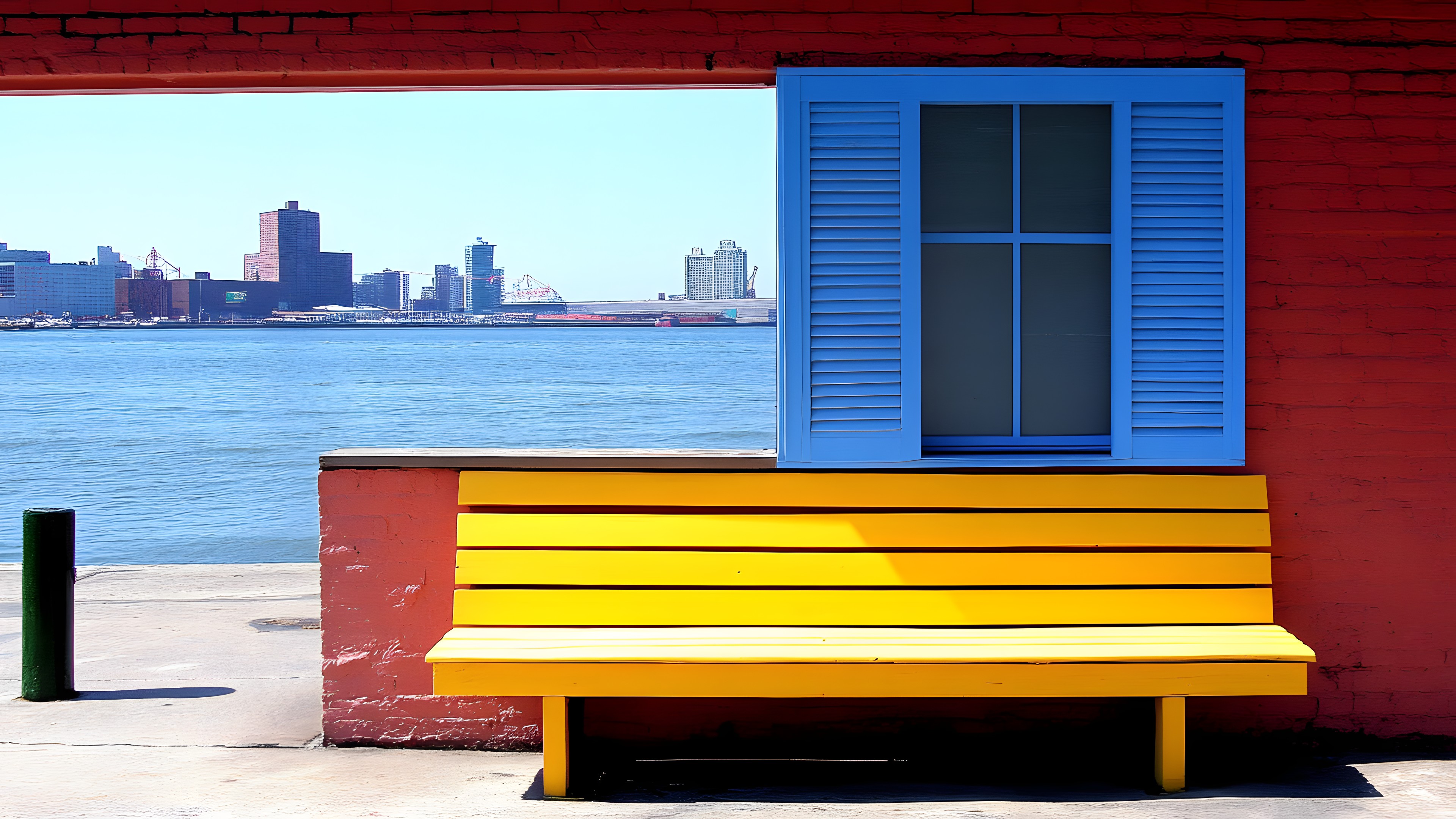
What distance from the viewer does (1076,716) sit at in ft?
13.0

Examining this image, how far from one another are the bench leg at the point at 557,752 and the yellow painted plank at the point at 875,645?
218 mm

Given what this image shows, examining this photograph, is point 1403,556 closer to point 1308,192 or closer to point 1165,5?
point 1308,192

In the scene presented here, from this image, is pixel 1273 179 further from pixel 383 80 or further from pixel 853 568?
pixel 383 80

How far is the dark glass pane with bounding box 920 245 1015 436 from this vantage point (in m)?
3.94

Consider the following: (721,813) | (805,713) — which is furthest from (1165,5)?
(721,813)

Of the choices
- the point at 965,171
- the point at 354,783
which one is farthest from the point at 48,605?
the point at 965,171

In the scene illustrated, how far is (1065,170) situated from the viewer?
393 centimetres

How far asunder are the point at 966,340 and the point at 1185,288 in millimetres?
769

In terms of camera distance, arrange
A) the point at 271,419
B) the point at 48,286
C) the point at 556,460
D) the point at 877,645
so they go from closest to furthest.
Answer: the point at 877,645 → the point at 556,460 → the point at 271,419 → the point at 48,286

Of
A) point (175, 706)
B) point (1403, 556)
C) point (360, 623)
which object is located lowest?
point (175, 706)

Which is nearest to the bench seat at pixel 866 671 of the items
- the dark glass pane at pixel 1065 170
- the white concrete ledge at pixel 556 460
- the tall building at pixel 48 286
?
the white concrete ledge at pixel 556 460

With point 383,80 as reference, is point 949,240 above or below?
below

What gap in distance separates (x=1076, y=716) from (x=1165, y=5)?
A: 8.43 feet

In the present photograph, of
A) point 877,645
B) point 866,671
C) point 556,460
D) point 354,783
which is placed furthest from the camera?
point 556,460
